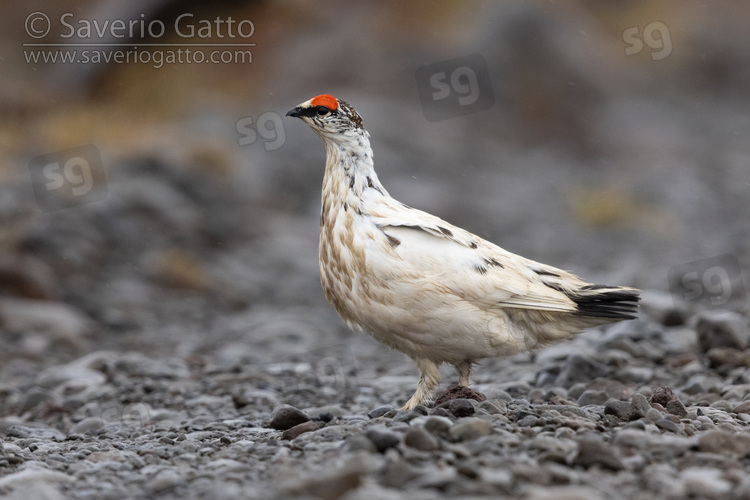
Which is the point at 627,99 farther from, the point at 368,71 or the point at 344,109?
the point at 344,109

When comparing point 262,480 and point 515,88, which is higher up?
point 515,88

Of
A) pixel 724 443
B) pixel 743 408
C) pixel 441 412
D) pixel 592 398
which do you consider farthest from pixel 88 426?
pixel 743 408

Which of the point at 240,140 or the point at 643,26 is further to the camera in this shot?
the point at 643,26

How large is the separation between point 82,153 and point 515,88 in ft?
42.9

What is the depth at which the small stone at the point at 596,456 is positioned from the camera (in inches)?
146

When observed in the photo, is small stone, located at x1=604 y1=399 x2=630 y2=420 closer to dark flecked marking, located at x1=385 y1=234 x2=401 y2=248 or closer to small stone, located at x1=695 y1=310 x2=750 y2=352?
dark flecked marking, located at x1=385 y1=234 x2=401 y2=248

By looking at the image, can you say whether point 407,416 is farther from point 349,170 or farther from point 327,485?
point 349,170

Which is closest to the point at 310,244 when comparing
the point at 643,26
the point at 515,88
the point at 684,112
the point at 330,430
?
the point at 330,430

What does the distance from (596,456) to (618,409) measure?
1.10 m

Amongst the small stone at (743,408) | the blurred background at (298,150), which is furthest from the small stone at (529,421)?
the blurred background at (298,150)

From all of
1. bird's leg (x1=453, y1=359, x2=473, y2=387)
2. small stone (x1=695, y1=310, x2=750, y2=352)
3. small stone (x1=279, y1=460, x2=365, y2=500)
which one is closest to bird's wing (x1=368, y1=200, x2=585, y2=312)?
bird's leg (x1=453, y1=359, x2=473, y2=387)

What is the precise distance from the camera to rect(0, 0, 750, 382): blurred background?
453 inches

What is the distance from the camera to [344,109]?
578cm

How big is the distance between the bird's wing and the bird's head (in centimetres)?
58
